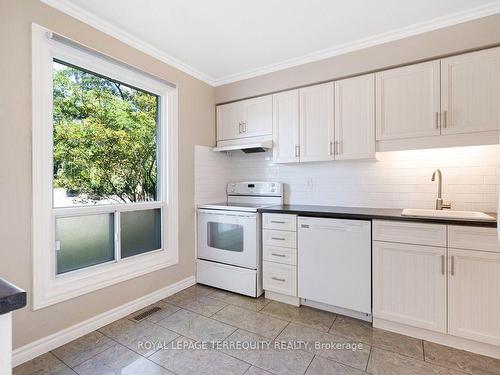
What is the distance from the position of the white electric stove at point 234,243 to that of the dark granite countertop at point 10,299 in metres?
2.11

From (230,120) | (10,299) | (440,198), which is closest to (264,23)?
(230,120)

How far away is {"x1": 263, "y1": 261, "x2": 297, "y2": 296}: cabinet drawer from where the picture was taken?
2.55m

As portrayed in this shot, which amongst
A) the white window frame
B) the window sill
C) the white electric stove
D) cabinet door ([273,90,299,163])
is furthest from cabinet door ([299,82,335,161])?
the window sill

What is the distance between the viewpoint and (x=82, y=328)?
6.75 ft

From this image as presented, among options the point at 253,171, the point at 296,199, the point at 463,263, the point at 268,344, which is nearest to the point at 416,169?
the point at 463,263

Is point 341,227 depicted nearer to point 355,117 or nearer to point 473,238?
point 473,238

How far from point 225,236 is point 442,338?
202cm

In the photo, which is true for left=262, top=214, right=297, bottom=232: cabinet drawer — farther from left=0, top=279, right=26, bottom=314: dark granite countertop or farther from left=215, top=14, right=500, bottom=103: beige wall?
left=0, top=279, right=26, bottom=314: dark granite countertop

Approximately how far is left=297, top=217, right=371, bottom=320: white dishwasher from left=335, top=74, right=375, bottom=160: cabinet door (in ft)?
2.39

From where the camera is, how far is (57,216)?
1.98 metres

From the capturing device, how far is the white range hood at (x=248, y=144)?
2971 mm

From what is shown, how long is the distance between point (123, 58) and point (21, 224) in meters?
1.56

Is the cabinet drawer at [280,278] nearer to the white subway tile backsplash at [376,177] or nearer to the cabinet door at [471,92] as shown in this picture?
the white subway tile backsplash at [376,177]

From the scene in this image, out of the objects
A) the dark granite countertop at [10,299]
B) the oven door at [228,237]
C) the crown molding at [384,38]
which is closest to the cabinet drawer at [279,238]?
the oven door at [228,237]
